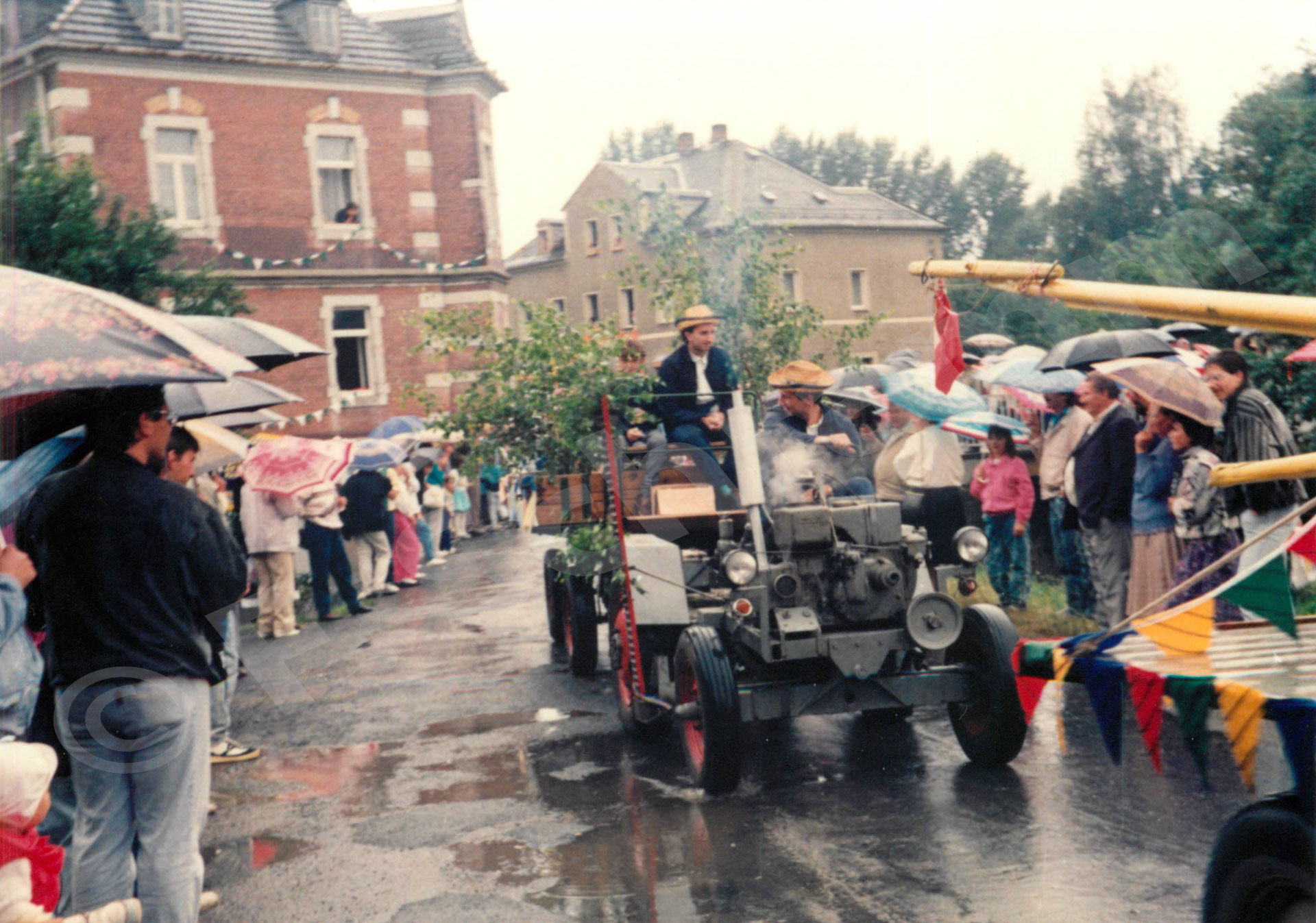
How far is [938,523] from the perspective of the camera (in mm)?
9422

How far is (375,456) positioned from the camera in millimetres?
14133

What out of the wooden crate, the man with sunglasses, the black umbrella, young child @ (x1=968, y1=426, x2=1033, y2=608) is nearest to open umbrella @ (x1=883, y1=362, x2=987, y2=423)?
the black umbrella

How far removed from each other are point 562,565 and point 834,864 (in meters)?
3.38

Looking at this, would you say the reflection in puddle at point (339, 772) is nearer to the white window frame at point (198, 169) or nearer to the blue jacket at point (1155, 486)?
the blue jacket at point (1155, 486)

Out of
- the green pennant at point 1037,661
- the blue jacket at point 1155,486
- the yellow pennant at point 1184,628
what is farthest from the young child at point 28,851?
the blue jacket at point 1155,486

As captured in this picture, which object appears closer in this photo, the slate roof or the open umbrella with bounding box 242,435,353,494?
the open umbrella with bounding box 242,435,353,494

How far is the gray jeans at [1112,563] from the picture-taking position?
8.10m

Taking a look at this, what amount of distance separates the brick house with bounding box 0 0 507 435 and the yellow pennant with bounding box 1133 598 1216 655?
1394 centimetres

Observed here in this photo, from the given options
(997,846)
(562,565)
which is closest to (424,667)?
(562,565)

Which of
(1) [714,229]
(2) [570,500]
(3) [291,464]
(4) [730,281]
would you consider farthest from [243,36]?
(2) [570,500]

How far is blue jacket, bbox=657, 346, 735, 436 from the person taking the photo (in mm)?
7852

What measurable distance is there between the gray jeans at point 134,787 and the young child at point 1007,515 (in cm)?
775

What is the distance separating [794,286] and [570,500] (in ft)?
8.57

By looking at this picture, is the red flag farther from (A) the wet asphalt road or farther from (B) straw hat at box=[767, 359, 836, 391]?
(B) straw hat at box=[767, 359, 836, 391]
